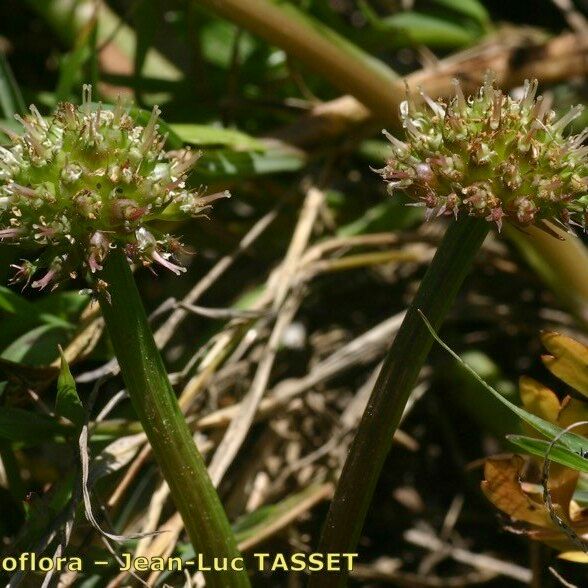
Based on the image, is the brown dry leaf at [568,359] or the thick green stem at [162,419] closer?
the thick green stem at [162,419]

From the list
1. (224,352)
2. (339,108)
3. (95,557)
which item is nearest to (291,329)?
(224,352)

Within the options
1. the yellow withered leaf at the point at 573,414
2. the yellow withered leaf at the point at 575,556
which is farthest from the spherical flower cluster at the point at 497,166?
the yellow withered leaf at the point at 575,556

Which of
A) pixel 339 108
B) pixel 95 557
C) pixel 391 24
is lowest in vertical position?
pixel 95 557

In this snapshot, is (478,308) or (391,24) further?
(391,24)

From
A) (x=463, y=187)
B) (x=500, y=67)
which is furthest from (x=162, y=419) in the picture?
(x=500, y=67)

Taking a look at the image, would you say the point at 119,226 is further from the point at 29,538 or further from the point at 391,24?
the point at 391,24

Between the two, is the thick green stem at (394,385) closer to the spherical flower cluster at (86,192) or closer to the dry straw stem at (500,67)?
the spherical flower cluster at (86,192)

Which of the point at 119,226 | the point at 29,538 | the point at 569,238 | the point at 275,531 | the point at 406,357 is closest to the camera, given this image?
the point at 119,226
